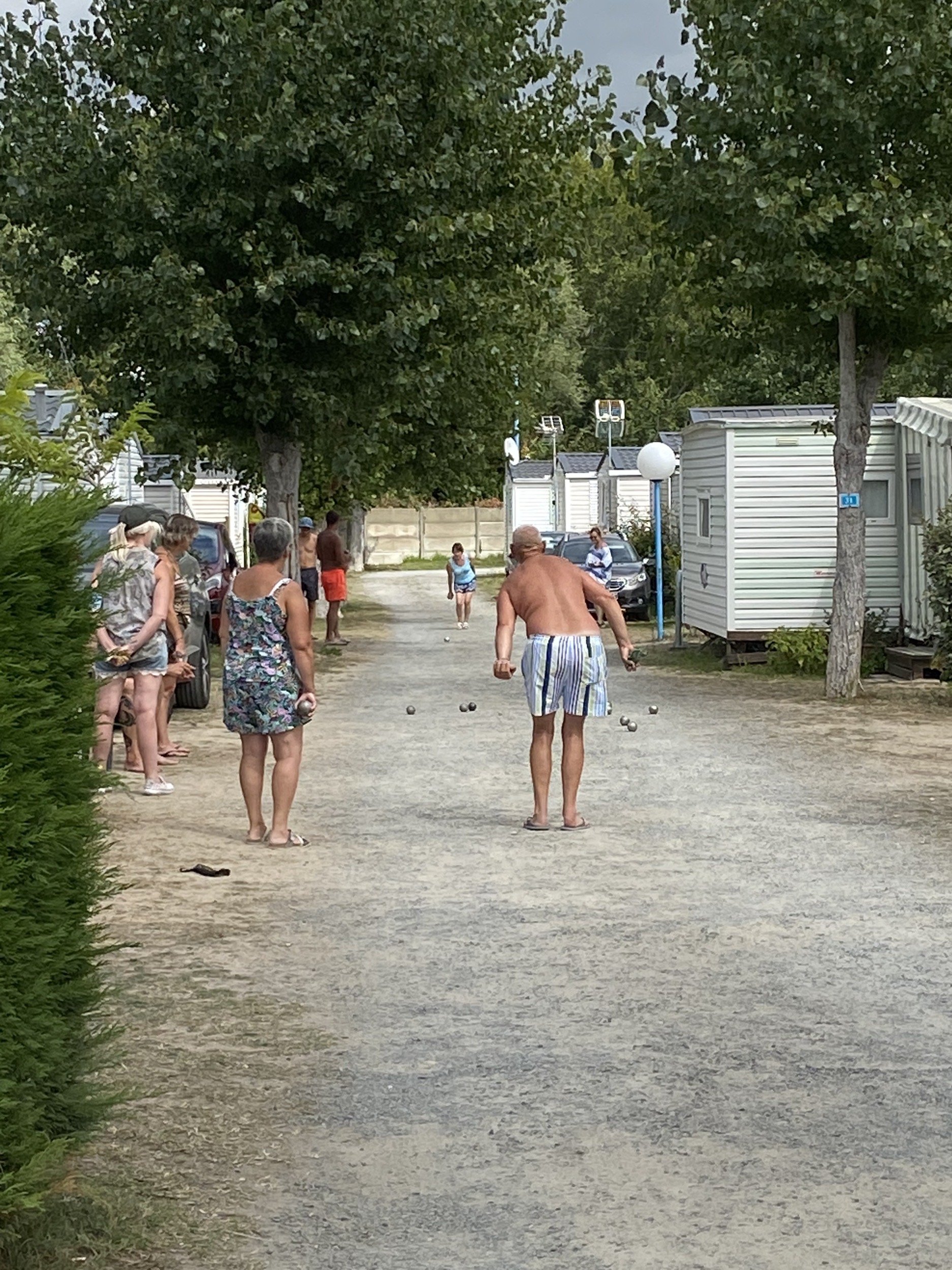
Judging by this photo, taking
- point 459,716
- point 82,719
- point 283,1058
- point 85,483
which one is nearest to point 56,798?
point 82,719

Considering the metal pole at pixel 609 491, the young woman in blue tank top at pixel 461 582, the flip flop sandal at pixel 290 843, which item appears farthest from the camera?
the metal pole at pixel 609 491

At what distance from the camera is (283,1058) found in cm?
648

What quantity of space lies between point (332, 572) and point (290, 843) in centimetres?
1905

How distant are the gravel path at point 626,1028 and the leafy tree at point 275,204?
10276 millimetres

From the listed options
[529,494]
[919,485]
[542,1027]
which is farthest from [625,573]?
[529,494]

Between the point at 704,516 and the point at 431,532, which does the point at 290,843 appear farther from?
the point at 431,532

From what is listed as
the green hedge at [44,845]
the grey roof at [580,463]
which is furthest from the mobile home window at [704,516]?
the grey roof at [580,463]

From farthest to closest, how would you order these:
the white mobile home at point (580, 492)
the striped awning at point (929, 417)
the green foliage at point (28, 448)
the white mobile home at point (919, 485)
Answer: the white mobile home at point (580, 492) → the white mobile home at point (919, 485) → the striped awning at point (929, 417) → the green foliage at point (28, 448)

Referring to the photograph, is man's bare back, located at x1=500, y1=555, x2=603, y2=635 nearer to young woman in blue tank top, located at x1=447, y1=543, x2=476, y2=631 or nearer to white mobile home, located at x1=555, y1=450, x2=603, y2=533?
young woman in blue tank top, located at x1=447, y1=543, x2=476, y2=631

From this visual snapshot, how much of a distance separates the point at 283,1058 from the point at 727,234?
14601 mm

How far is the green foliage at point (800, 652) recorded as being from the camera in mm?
23375

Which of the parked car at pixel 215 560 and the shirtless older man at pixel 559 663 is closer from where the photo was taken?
the shirtless older man at pixel 559 663

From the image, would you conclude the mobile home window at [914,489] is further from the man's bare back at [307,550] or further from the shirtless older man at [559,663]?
the shirtless older man at [559,663]

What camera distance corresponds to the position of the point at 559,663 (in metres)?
11.6
